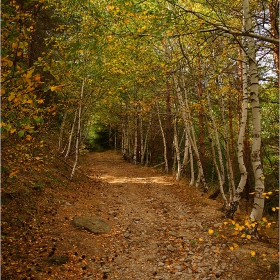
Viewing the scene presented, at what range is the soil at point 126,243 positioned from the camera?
230 inches

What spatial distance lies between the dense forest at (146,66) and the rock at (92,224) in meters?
2.33

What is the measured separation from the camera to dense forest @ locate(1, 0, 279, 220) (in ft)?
14.4

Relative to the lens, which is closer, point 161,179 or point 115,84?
point 115,84

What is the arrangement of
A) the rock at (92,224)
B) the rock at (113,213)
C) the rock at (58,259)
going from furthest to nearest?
the rock at (113,213)
the rock at (92,224)
the rock at (58,259)

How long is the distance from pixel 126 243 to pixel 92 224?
149 cm

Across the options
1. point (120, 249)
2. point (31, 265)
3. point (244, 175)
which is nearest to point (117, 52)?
point (244, 175)

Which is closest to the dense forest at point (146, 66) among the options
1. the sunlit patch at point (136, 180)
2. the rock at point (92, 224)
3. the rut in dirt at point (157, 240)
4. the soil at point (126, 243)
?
the soil at point (126, 243)

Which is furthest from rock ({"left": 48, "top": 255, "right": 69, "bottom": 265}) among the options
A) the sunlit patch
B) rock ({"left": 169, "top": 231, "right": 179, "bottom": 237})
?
the sunlit patch

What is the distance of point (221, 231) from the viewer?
8109mm

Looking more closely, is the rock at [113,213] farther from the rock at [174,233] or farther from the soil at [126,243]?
the rock at [174,233]

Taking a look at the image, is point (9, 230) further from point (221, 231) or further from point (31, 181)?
point (221, 231)

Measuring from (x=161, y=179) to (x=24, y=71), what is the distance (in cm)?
1408

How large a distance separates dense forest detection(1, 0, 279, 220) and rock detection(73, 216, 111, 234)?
233 centimetres

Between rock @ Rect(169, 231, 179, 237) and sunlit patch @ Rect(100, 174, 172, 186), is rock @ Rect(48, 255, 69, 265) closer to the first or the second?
rock @ Rect(169, 231, 179, 237)
